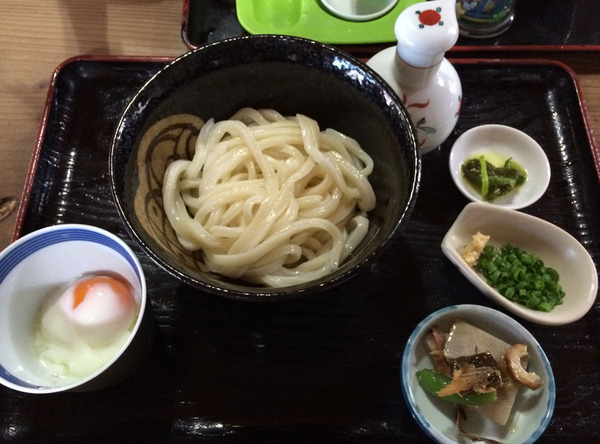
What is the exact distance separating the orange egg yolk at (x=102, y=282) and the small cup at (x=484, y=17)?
1647 millimetres

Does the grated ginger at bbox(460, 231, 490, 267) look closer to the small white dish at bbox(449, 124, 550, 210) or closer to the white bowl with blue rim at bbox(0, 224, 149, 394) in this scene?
the small white dish at bbox(449, 124, 550, 210)

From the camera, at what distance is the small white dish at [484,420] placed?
1204mm

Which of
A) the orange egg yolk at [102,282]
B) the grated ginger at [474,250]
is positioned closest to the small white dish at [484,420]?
the grated ginger at [474,250]

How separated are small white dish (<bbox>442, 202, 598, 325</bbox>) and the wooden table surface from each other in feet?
1.92

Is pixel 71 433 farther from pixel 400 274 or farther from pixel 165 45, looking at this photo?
pixel 165 45

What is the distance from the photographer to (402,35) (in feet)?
4.45

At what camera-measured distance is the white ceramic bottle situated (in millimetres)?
1326

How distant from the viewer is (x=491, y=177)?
1635 millimetres

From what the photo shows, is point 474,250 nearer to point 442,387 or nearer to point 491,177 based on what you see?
point 491,177

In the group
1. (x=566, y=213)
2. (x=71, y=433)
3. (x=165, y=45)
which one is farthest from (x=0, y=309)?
(x=566, y=213)

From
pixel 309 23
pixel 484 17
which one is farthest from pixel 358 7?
pixel 484 17

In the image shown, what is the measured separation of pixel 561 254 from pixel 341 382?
776 millimetres

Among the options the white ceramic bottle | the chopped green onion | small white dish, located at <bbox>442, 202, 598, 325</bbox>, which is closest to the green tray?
the white ceramic bottle

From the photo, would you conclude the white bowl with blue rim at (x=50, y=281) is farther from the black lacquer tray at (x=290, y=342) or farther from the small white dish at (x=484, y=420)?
the small white dish at (x=484, y=420)
